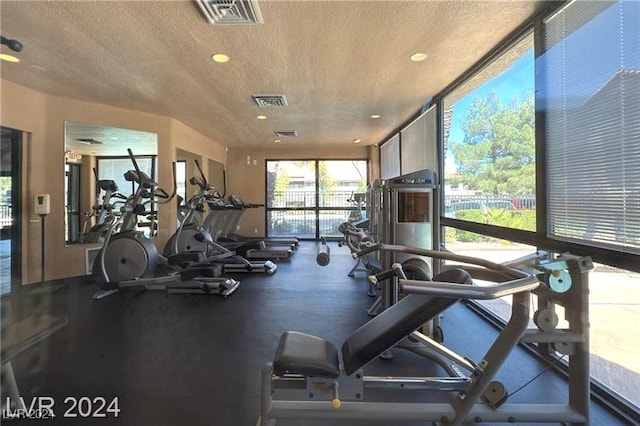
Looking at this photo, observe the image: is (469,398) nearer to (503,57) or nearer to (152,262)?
(503,57)

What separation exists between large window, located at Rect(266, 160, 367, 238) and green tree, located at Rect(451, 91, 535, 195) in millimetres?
5511

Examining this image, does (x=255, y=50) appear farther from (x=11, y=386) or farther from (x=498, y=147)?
(x=11, y=386)

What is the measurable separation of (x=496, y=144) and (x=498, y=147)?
0.04 meters

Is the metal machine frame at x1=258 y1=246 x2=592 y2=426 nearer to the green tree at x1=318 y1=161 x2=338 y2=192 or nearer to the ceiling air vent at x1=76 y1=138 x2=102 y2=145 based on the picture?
the ceiling air vent at x1=76 y1=138 x2=102 y2=145

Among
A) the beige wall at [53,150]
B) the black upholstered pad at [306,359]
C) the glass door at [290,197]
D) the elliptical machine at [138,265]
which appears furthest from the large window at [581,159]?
the glass door at [290,197]

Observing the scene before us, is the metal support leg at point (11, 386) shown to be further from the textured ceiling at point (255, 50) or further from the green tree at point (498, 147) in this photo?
the green tree at point (498, 147)

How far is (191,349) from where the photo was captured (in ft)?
8.30

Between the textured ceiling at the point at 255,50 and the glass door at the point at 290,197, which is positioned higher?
the textured ceiling at the point at 255,50

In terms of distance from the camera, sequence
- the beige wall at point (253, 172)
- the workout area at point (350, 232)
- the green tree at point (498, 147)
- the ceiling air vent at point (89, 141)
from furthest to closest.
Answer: the beige wall at point (253, 172)
the ceiling air vent at point (89, 141)
the green tree at point (498, 147)
the workout area at point (350, 232)

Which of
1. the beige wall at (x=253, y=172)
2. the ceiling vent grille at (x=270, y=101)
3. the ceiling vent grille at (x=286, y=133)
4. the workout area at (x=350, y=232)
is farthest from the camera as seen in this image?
the beige wall at (x=253, y=172)

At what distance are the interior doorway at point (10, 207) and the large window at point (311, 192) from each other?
5624mm

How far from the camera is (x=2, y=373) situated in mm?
1547

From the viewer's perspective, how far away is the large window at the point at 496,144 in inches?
101

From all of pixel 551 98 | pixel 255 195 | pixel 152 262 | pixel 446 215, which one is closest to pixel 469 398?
pixel 551 98
